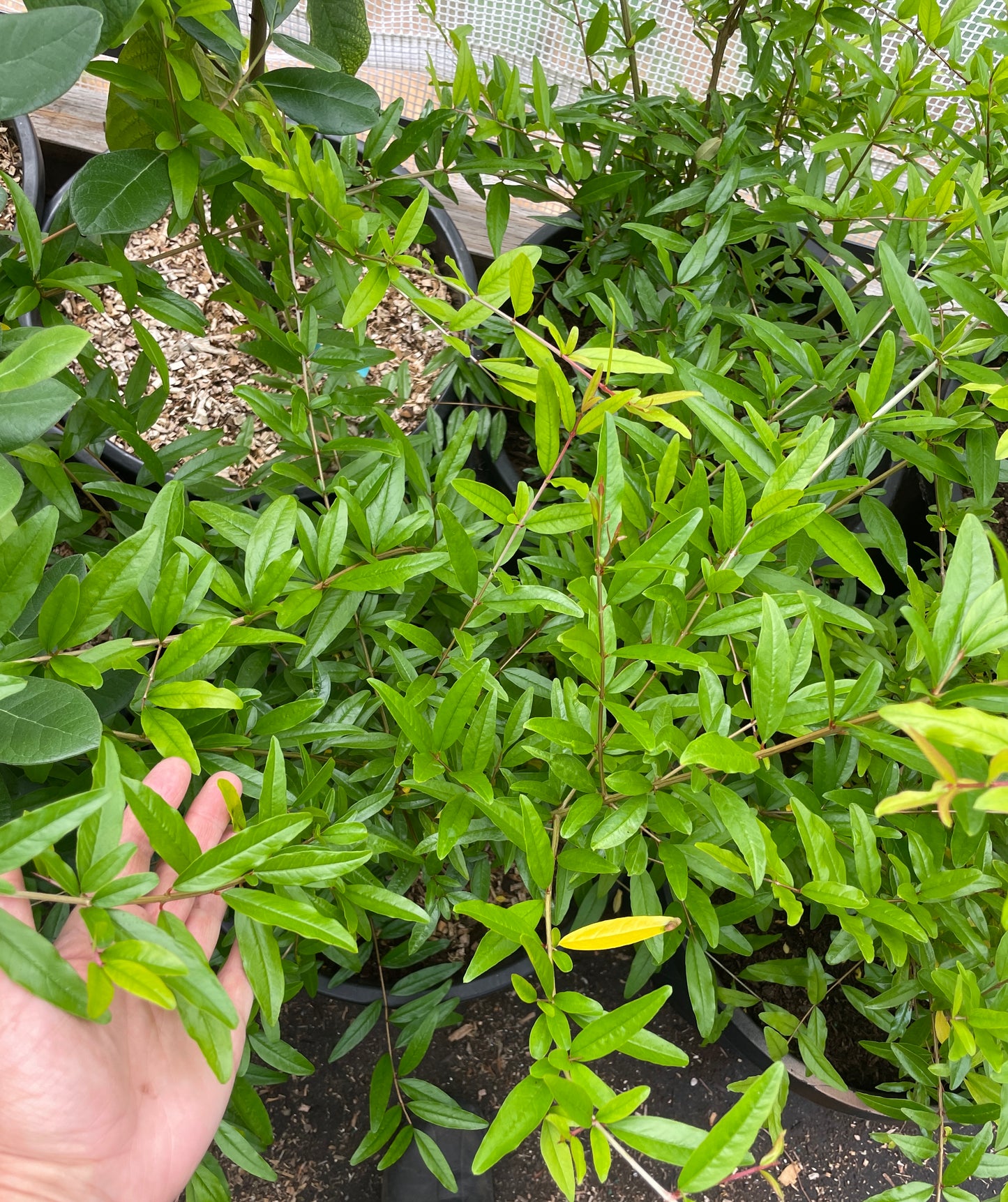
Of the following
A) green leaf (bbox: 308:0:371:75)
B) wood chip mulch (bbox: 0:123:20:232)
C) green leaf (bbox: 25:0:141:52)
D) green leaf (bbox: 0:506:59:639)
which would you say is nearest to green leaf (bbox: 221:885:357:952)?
green leaf (bbox: 0:506:59:639)

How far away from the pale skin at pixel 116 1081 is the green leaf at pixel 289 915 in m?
0.08

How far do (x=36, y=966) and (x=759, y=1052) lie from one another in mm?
1015

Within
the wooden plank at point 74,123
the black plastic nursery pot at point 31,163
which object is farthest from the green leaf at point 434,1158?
the wooden plank at point 74,123

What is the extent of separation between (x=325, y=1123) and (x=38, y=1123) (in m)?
0.91

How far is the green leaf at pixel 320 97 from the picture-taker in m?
0.78

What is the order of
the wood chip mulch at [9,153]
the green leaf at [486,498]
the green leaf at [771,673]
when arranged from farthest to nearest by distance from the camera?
the wood chip mulch at [9,153] < the green leaf at [486,498] < the green leaf at [771,673]

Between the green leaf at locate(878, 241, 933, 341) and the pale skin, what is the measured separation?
2.27 feet

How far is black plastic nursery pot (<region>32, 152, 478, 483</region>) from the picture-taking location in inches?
53.1

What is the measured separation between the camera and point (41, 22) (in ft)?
1.61

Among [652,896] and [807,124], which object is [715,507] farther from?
[807,124]

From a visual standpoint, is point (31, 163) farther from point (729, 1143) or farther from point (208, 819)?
point (729, 1143)

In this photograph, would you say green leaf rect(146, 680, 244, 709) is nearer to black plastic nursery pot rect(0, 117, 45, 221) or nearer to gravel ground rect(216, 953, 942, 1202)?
gravel ground rect(216, 953, 942, 1202)

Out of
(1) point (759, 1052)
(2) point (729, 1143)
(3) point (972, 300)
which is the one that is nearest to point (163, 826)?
(2) point (729, 1143)

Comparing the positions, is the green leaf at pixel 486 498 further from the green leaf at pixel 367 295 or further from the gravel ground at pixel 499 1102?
the gravel ground at pixel 499 1102
